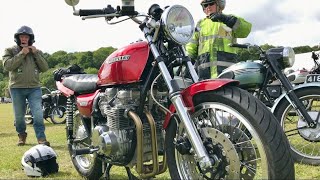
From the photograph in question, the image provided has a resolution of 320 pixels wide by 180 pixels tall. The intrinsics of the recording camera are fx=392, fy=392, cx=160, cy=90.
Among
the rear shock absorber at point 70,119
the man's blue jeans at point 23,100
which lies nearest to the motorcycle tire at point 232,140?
the rear shock absorber at point 70,119

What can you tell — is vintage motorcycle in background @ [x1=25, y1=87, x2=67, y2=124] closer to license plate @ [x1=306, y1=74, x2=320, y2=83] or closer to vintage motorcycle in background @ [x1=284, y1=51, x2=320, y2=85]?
vintage motorcycle in background @ [x1=284, y1=51, x2=320, y2=85]

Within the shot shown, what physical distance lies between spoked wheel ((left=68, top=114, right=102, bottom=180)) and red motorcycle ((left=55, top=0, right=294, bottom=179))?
0.28 ft

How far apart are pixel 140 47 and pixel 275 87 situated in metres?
2.43

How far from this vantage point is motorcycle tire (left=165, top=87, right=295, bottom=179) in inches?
85.1

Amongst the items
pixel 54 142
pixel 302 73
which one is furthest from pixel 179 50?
pixel 302 73

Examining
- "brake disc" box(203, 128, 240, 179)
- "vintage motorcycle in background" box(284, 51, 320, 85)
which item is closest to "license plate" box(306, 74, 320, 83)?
"vintage motorcycle in background" box(284, 51, 320, 85)

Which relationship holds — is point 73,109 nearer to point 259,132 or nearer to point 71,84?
point 71,84

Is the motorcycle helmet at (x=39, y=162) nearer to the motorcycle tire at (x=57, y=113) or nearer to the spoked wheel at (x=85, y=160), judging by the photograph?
the spoked wheel at (x=85, y=160)

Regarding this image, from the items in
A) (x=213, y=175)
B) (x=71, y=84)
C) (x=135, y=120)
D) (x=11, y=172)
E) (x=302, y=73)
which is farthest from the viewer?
(x=302, y=73)

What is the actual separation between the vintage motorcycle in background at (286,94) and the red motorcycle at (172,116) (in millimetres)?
1248

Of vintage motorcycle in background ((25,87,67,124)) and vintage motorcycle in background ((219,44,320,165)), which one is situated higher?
vintage motorcycle in background ((219,44,320,165))

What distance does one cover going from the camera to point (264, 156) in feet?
7.11

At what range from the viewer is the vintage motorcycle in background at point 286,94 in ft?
13.3

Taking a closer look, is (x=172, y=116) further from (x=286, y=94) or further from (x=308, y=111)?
(x=308, y=111)
